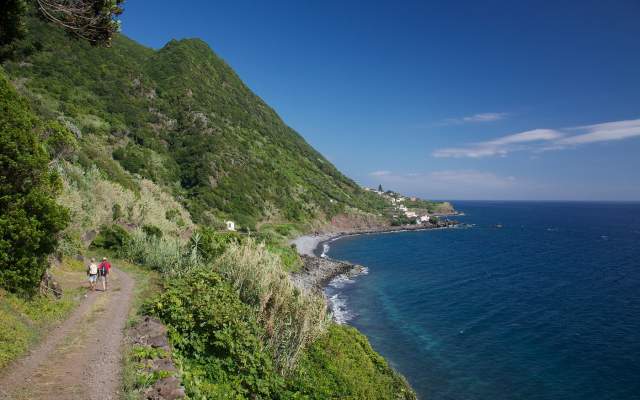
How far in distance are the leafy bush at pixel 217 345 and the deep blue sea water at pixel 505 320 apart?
49.4ft

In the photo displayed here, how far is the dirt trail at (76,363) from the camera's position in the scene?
938 centimetres

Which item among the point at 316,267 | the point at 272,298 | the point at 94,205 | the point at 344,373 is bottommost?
the point at 316,267

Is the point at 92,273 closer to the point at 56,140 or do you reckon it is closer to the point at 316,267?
the point at 56,140

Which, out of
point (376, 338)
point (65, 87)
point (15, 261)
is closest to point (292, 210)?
point (65, 87)

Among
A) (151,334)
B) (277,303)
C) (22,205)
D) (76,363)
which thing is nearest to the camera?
(76,363)

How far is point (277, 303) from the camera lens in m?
18.4

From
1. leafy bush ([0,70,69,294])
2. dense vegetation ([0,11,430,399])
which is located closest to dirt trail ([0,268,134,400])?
dense vegetation ([0,11,430,399])

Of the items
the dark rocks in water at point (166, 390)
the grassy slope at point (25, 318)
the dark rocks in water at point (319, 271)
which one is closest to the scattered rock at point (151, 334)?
the dark rocks in water at point (166, 390)

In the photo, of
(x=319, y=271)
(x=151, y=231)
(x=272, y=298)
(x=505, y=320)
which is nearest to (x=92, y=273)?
(x=272, y=298)

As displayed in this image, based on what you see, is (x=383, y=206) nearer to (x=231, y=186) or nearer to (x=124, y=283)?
(x=231, y=186)

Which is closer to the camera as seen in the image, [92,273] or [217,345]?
[217,345]

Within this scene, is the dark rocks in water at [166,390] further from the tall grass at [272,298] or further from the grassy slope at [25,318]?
the tall grass at [272,298]

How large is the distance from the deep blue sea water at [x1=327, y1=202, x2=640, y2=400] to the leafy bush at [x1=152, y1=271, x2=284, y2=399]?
1505cm

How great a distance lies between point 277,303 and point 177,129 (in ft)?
337
